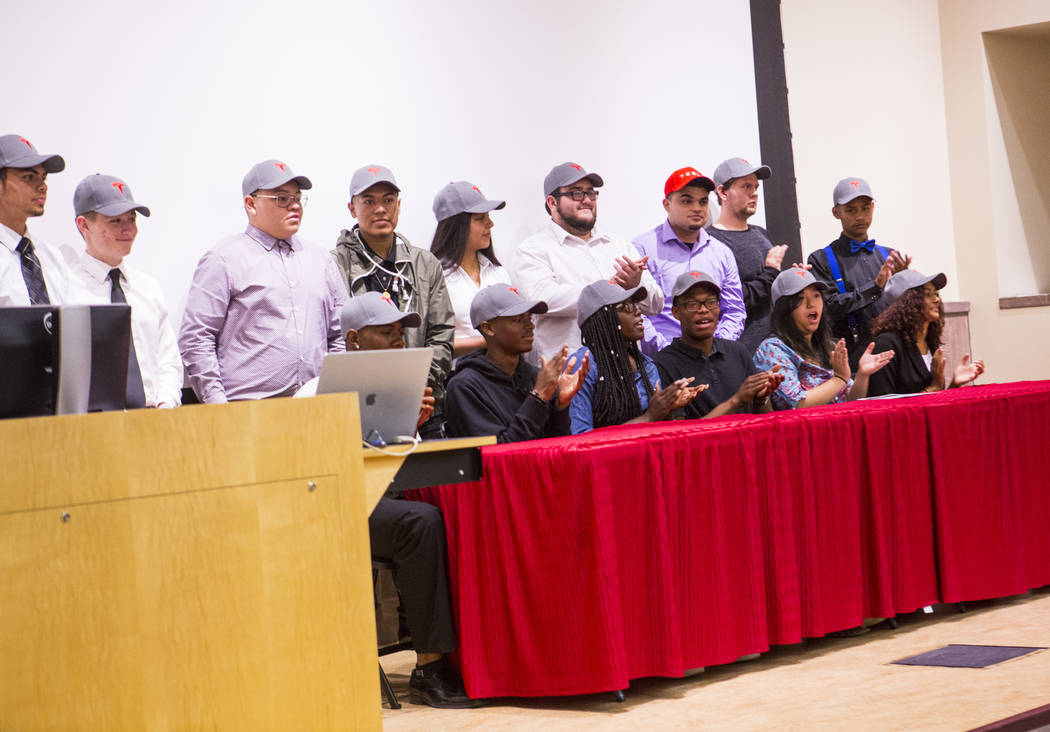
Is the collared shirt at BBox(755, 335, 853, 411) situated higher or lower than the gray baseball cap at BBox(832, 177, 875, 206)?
lower

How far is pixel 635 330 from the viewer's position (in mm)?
4410

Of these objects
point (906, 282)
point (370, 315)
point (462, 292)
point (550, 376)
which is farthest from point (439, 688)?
point (906, 282)

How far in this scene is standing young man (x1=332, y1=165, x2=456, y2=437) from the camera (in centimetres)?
445

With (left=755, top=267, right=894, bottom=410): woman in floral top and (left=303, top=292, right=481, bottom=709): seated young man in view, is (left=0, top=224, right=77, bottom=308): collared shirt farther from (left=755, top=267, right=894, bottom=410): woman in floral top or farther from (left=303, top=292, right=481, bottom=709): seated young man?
(left=755, top=267, right=894, bottom=410): woman in floral top

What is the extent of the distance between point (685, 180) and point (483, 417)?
81.4 inches

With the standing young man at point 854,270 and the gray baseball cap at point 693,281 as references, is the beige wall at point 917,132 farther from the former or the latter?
the gray baseball cap at point 693,281

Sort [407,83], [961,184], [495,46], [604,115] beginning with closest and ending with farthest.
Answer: [407,83]
[495,46]
[604,115]
[961,184]

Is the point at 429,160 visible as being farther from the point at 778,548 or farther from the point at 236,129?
the point at 778,548

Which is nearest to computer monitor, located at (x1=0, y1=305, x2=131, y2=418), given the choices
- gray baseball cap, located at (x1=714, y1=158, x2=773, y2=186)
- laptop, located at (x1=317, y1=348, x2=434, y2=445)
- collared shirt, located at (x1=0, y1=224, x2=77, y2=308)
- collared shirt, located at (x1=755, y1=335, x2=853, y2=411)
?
laptop, located at (x1=317, y1=348, x2=434, y2=445)

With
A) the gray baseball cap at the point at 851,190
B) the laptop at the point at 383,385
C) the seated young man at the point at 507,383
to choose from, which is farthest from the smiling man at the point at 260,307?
the gray baseball cap at the point at 851,190

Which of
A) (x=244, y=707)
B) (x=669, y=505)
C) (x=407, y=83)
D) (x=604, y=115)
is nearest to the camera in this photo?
(x=244, y=707)

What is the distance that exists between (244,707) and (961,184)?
25.9ft

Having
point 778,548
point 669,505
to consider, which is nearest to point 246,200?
point 669,505

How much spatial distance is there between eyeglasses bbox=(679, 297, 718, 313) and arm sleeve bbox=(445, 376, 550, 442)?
905mm
